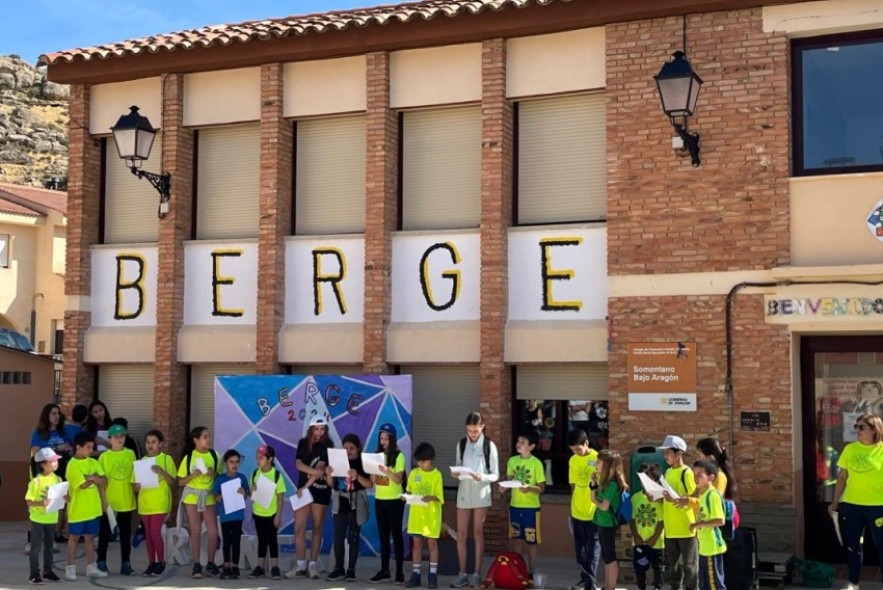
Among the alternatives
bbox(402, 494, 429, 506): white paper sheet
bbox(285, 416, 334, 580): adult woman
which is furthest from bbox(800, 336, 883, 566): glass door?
bbox(285, 416, 334, 580): adult woman

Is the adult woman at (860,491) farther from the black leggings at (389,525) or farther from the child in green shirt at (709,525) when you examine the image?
the black leggings at (389,525)

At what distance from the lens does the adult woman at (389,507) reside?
12.7m

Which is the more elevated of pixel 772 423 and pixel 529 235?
pixel 529 235

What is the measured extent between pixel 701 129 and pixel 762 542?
4.87 m

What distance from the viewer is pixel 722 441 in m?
12.9

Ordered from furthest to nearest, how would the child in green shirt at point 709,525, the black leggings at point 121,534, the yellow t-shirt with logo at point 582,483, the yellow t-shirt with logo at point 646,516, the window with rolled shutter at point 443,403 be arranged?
the window with rolled shutter at point 443,403 < the black leggings at point 121,534 < the yellow t-shirt with logo at point 582,483 < the yellow t-shirt with logo at point 646,516 < the child in green shirt at point 709,525

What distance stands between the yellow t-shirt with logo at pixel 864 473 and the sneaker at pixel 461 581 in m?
4.12

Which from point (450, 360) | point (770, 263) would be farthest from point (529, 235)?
point (770, 263)

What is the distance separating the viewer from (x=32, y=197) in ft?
142

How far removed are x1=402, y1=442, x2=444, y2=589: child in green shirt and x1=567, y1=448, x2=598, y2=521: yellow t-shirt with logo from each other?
154 centimetres

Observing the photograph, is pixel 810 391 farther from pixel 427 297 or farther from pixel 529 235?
pixel 427 297

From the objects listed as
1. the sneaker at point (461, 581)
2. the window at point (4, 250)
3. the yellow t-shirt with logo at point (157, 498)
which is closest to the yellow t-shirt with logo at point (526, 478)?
the sneaker at point (461, 581)

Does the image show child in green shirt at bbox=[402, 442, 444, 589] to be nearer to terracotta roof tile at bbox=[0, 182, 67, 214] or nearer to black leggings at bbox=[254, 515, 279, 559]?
black leggings at bbox=[254, 515, 279, 559]

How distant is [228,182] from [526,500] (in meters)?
7.12
